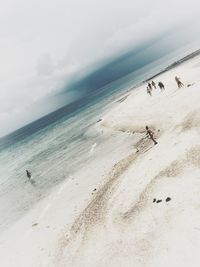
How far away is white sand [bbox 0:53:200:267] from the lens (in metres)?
16.6

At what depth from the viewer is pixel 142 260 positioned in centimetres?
1594

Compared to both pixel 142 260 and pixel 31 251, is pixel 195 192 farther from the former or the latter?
pixel 31 251

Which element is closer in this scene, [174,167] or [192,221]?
[192,221]

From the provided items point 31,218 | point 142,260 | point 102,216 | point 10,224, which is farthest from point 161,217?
point 10,224

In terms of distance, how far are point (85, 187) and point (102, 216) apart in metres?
9.51

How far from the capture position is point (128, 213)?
70.0 ft

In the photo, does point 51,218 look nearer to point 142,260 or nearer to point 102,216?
point 102,216

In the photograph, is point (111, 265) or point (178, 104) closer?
point (111, 265)

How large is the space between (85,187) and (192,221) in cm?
1723

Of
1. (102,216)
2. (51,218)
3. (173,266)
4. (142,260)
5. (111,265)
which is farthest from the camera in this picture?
(51,218)

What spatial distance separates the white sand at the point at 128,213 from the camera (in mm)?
16625

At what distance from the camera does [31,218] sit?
3170cm

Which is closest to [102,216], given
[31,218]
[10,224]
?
[31,218]

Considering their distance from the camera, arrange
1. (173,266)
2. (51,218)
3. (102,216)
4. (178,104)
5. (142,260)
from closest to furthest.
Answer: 1. (173,266)
2. (142,260)
3. (102,216)
4. (51,218)
5. (178,104)
